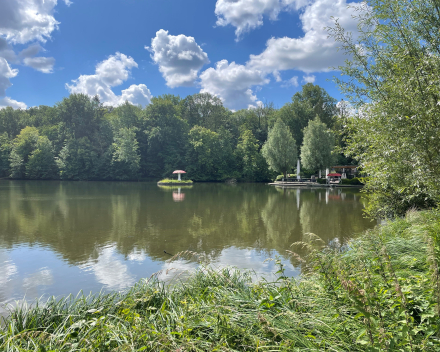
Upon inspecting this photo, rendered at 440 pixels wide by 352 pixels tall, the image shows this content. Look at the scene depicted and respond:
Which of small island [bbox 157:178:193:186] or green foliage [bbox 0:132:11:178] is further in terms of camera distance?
green foliage [bbox 0:132:11:178]

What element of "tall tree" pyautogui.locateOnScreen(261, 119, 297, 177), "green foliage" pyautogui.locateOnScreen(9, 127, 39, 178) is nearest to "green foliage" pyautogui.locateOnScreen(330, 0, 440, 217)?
"tall tree" pyautogui.locateOnScreen(261, 119, 297, 177)

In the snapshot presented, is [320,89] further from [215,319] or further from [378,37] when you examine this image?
[215,319]

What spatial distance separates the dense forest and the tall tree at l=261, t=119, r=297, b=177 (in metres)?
6.82

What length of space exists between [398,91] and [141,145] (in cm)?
4922

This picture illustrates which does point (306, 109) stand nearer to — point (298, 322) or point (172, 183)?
point (172, 183)

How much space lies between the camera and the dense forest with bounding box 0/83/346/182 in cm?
4850

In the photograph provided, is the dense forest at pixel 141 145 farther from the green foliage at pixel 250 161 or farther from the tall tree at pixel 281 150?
the tall tree at pixel 281 150

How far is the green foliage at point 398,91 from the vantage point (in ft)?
18.5

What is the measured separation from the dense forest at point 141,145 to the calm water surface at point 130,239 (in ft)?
107

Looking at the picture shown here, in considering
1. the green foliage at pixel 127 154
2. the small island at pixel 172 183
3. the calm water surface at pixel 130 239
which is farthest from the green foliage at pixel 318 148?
the green foliage at pixel 127 154

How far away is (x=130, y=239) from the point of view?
32.2ft

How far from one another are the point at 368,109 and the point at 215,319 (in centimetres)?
689

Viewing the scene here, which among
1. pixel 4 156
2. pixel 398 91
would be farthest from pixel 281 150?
pixel 4 156

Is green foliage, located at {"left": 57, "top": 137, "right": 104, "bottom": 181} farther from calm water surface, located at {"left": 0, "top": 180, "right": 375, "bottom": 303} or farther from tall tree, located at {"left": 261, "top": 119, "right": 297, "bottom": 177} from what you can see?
calm water surface, located at {"left": 0, "top": 180, "right": 375, "bottom": 303}
